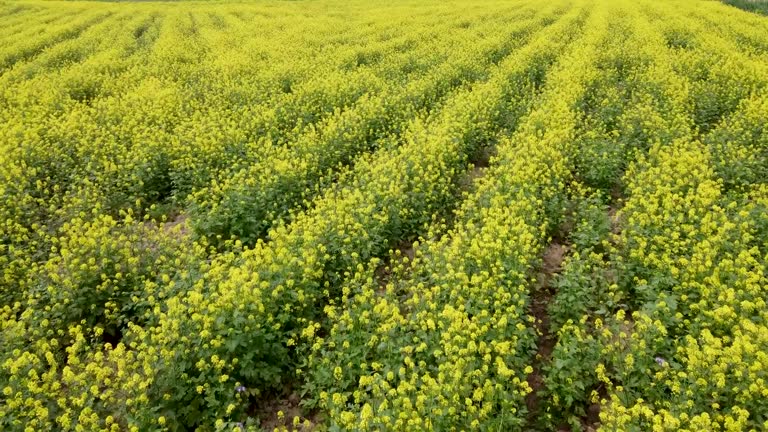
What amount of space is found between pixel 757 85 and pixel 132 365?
16174mm

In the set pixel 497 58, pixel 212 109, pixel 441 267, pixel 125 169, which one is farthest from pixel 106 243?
pixel 497 58

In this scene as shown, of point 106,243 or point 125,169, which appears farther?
point 125,169

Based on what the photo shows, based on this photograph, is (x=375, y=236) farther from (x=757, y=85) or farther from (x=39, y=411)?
(x=757, y=85)

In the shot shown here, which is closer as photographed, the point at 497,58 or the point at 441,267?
the point at 441,267

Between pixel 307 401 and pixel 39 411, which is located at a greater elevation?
pixel 39 411

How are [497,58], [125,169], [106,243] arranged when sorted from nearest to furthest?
1. [106,243]
2. [125,169]
3. [497,58]

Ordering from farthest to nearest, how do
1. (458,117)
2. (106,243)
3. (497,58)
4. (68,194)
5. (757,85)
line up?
(497,58) < (757,85) < (458,117) < (68,194) < (106,243)

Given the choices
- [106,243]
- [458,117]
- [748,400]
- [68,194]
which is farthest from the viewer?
[458,117]

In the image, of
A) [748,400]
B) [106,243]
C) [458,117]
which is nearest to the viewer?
[748,400]

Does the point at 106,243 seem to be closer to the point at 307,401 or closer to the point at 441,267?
the point at 307,401

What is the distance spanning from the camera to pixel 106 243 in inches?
287

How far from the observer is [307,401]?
5.64m

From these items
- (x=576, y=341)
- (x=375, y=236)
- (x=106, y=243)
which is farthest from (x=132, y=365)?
(x=576, y=341)

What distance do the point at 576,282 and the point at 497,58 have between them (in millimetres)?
14558
